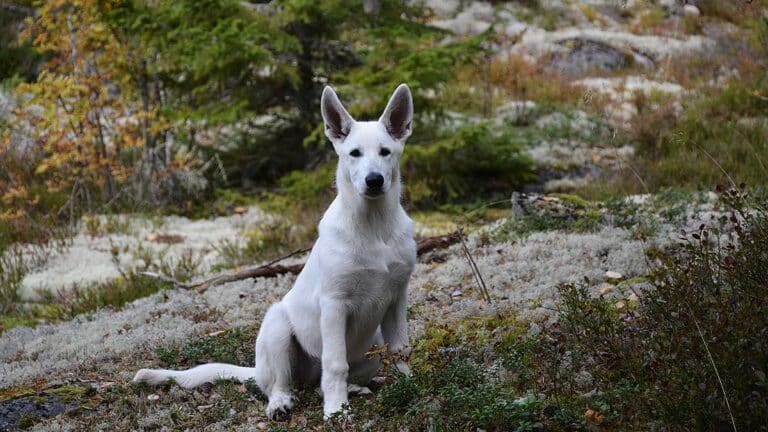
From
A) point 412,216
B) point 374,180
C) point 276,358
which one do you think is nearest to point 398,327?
point 276,358

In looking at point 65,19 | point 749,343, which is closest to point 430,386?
point 749,343

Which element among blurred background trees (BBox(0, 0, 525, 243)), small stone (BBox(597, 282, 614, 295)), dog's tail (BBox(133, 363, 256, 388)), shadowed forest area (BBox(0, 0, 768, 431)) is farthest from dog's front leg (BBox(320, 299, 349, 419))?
blurred background trees (BBox(0, 0, 525, 243))

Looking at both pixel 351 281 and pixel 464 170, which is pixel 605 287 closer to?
pixel 351 281

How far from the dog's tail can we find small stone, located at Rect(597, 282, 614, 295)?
254 centimetres

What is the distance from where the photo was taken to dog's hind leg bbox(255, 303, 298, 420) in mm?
4145

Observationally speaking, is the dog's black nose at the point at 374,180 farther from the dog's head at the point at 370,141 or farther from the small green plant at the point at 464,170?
the small green plant at the point at 464,170

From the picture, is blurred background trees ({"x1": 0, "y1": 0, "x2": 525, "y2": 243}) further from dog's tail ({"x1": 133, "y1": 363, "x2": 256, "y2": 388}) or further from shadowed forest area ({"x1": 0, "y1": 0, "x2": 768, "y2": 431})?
dog's tail ({"x1": 133, "y1": 363, "x2": 256, "y2": 388})

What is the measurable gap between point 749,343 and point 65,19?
1077 centimetres

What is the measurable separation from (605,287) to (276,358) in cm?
262

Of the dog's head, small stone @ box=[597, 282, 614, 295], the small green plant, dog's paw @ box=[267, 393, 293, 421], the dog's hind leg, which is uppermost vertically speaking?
the dog's head

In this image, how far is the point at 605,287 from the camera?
5473mm

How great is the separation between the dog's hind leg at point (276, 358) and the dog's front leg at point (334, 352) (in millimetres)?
412

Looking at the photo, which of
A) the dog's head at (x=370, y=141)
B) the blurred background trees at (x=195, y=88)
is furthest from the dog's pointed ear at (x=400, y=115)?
the blurred background trees at (x=195, y=88)

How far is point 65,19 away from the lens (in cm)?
1097
